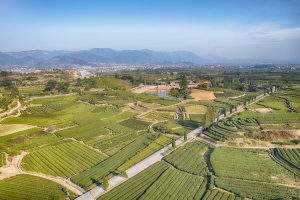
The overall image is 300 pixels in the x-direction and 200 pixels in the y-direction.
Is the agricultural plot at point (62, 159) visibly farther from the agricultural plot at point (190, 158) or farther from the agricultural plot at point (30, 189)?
the agricultural plot at point (190, 158)

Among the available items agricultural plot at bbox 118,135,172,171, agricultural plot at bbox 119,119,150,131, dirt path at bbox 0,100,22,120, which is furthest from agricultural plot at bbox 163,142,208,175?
dirt path at bbox 0,100,22,120

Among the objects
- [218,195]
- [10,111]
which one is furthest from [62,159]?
[10,111]

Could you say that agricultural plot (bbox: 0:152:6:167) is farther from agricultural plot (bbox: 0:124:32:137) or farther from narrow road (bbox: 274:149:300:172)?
narrow road (bbox: 274:149:300:172)

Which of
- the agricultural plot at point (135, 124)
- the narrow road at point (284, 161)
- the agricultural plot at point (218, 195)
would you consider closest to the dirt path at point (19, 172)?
the agricultural plot at point (218, 195)

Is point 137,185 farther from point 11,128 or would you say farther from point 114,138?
point 11,128

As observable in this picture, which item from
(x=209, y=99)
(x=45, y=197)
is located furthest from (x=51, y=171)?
(x=209, y=99)

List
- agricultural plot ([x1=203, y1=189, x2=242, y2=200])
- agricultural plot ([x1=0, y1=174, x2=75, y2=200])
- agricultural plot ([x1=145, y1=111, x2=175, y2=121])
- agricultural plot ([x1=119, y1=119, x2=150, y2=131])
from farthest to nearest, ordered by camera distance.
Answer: agricultural plot ([x1=145, y1=111, x2=175, y2=121]) → agricultural plot ([x1=119, y1=119, x2=150, y2=131]) → agricultural plot ([x1=0, y1=174, x2=75, y2=200]) → agricultural plot ([x1=203, y1=189, x2=242, y2=200])
